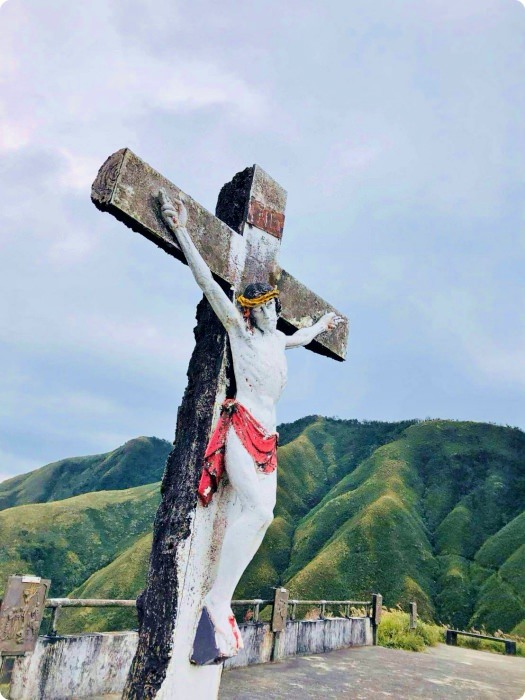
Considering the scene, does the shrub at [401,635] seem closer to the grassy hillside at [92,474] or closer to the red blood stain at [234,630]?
the red blood stain at [234,630]

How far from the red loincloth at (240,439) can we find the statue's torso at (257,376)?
6 cm

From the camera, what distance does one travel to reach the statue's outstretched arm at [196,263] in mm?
2824

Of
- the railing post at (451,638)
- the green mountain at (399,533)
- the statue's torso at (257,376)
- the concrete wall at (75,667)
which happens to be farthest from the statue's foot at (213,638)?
the green mountain at (399,533)

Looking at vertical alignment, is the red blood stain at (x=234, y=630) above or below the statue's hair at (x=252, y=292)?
below

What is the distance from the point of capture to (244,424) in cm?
272

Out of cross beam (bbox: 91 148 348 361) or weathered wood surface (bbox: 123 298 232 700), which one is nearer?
weathered wood surface (bbox: 123 298 232 700)

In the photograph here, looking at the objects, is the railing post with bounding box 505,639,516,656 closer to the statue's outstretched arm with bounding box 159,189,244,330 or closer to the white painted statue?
the white painted statue

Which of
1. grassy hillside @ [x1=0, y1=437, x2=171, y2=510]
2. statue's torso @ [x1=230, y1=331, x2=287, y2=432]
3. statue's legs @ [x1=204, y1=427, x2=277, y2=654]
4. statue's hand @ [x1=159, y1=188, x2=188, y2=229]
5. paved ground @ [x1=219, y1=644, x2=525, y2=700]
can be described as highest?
grassy hillside @ [x1=0, y1=437, x2=171, y2=510]

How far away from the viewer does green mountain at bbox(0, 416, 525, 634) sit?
4469cm

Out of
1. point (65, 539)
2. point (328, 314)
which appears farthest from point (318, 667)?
point (65, 539)

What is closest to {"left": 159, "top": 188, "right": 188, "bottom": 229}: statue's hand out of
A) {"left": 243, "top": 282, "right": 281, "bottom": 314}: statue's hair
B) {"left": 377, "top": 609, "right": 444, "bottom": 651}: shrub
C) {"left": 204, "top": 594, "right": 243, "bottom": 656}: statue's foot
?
{"left": 243, "top": 282, "right": 281, "bottom": 314}: statue's hair

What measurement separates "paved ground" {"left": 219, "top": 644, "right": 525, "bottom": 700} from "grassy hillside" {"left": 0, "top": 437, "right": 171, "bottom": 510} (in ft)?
277

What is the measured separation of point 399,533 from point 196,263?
172 ft

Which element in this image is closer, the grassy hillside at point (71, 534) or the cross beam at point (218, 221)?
the cross beam at point (218, 221)
